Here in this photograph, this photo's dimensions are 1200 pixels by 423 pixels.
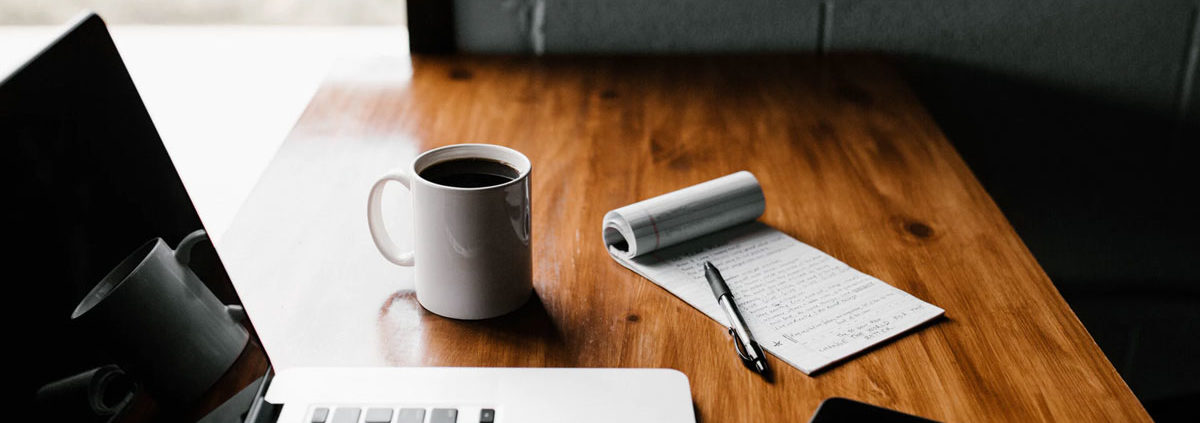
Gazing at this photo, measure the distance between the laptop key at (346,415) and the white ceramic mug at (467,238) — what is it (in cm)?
14

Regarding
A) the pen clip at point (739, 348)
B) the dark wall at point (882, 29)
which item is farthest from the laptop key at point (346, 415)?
the dark wall at point (882, 29)

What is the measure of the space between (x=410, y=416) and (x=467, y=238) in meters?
0.15

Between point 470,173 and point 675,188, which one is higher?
point 470,173

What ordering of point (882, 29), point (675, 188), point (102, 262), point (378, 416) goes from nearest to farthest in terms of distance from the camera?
1. point (102, 262)
2. point (378, 416)
3. point (675, 188)
4. point (882, 29)

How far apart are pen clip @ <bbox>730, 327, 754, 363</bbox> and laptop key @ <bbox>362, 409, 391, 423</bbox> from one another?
25 centimetres

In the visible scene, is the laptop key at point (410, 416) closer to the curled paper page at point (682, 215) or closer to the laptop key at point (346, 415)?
the laptop key at point (346, 415)

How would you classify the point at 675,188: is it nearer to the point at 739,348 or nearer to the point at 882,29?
the point at 739,348

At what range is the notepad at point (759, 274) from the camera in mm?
709

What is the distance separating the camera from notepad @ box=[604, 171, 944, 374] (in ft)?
2.33

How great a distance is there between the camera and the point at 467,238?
682 mm

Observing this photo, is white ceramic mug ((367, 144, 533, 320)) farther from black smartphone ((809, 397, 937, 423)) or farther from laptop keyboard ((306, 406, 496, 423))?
black smartphone ((809, 397, 937, 423))

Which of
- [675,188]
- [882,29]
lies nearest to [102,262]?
[675,188]

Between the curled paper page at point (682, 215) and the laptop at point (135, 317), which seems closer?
the laptop at point (135, 317)

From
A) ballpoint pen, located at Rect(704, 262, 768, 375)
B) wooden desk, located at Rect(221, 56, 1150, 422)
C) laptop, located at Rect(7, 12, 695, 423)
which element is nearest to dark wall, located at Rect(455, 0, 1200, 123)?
wooden desk, located at Rect(221, 56, 1150, 422)
